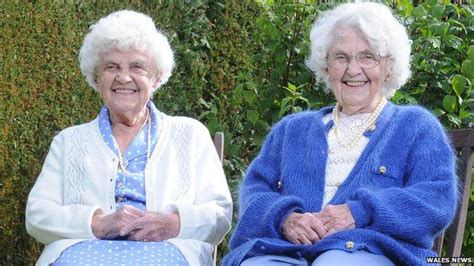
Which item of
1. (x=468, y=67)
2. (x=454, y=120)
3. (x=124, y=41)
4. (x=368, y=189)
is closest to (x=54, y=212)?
(x=124, y=41)

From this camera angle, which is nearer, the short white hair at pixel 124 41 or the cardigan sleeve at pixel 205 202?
the cardigan sleeve at pixel 205 202

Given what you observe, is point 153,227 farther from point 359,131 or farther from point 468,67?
point 468,67

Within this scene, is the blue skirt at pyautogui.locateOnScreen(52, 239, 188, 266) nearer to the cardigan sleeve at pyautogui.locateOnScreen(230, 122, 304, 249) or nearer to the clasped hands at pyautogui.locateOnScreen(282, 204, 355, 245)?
the cardigan sleeve at pyautogui.locateOnScreen(230, 122, 304, 249)

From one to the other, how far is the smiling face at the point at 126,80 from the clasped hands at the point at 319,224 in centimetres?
94

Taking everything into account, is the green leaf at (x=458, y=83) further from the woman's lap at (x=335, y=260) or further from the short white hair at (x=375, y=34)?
the woman's lap at (x=335, y=260)

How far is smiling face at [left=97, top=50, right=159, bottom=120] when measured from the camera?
450cm

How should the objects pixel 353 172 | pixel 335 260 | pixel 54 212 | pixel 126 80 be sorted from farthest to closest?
1. pixel 126 80
2. pixel 54 212
3. pixel 353 172
4. pixel 335 260

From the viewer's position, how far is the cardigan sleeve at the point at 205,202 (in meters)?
4.32

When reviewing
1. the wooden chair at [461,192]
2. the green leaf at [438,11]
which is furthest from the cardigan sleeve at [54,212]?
the green leaf at [438,11]

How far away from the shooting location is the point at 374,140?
4.12m

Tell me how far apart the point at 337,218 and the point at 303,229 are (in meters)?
0.13

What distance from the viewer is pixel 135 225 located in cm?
422

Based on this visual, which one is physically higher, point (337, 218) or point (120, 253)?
point (337, 218)

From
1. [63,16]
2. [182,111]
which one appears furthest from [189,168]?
[182,111]
